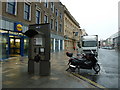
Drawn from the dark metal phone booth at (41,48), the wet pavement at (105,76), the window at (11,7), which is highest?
the window at (11,7)

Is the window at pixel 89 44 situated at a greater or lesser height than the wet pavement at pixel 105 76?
greater

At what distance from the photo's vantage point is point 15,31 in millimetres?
12750

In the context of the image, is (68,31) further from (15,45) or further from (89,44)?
(15,45)

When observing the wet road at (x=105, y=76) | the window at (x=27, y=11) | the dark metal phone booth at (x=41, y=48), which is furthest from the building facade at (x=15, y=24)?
the wet road at (x=105, y=76)

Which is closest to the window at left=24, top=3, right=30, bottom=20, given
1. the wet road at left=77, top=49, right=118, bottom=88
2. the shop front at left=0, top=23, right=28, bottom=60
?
the shop front at left=0, top=23, right=28, bottom=60

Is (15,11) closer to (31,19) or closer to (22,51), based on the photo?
(31,19)

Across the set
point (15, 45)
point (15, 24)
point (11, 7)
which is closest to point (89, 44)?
point (15, 45)

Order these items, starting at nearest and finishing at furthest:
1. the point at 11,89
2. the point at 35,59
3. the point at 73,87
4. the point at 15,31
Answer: the point at 11,89 → the point at 73,87 → the point at 35,59 → the point at 15,31

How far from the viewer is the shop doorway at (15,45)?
1310cm

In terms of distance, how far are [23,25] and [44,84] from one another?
37.2 ft

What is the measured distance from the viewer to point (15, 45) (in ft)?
44.8

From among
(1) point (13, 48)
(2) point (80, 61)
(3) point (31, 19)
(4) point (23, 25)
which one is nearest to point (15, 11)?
(4) point (23, 25)

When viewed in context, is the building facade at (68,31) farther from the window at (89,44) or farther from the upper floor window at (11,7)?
Answer: the upper floor window at (11,7)

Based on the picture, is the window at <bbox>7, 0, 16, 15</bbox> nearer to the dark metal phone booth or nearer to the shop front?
the shop front
